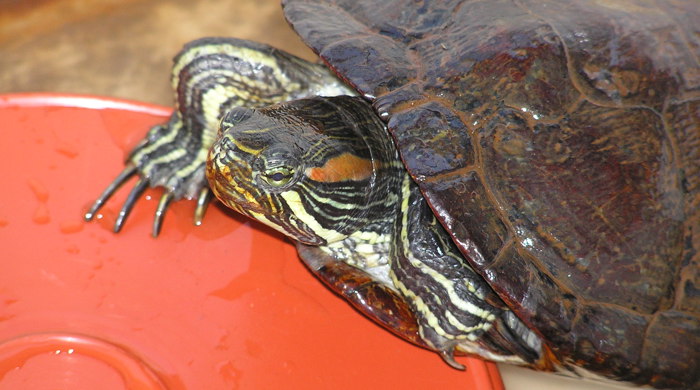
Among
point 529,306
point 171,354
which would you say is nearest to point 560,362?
point 529,306

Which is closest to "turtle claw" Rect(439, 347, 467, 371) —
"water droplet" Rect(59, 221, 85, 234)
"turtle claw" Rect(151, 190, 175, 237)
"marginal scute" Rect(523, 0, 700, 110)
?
"marginal scute" Rect(523, 0, 700, 110)

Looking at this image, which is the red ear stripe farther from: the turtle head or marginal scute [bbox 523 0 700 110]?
marginal scute [bbox 523 0 700 110]

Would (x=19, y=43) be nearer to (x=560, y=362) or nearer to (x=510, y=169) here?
(x=510, y=169)

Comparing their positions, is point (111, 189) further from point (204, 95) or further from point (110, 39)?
point (110, 39)

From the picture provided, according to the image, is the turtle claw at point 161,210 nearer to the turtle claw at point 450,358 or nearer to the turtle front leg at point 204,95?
the turtle front leg at point 204,95

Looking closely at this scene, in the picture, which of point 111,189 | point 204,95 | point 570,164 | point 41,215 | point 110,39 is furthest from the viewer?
point 110,39

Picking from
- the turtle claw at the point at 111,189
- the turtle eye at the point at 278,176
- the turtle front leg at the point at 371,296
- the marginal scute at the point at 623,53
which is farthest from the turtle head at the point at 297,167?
the marginal scute at the point at 623,53

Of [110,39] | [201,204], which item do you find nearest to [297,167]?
[201,204]
